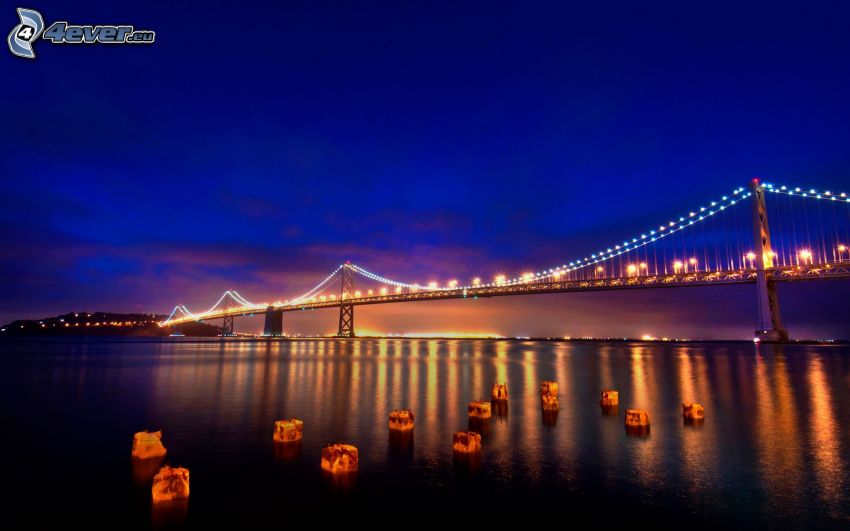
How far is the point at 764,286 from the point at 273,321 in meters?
72.4

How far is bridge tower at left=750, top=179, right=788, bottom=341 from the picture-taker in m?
52.6

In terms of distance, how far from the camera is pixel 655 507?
20.9ft

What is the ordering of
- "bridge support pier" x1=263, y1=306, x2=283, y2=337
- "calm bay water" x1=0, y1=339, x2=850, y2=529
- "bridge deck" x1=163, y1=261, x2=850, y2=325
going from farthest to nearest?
"bridge support pier" x1=263, y1=306, x2=283, y2=337, "bridge deck" x1=163, y1=261, x2=850, y2=325, "calm bay water" x1=0, y1=339, x2=850, y2=529

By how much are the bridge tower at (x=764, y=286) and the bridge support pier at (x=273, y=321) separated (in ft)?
230

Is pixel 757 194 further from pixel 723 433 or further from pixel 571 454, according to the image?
pixel 571 454

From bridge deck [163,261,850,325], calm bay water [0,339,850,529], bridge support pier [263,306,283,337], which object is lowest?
calm bay water [0,339,850,529]

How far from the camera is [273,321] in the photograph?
85.0m

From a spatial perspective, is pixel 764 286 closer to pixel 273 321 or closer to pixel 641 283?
pixel 641 283

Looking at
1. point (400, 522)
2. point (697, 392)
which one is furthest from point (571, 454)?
point (697, 392)

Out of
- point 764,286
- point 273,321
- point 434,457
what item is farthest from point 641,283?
point 273,321

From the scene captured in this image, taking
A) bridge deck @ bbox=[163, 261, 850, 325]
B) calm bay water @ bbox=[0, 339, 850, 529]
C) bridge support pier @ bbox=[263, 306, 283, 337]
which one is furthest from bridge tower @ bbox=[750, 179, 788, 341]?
bridge support pier @ bbox=[263, 306, 283, 337]

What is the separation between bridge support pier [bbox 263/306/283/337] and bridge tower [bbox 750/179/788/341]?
70035 millimetres

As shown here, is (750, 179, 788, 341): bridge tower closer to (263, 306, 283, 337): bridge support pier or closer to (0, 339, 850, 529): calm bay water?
(0, 339, 850, 529): calm bay water

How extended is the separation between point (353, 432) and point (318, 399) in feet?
18.4
